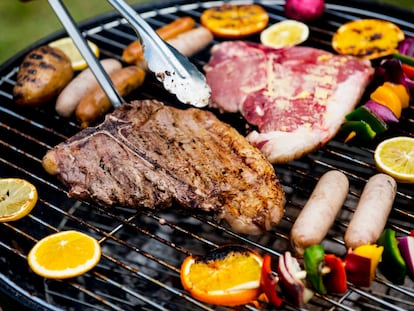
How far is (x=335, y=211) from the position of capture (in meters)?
3.56

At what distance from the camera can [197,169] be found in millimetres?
3818

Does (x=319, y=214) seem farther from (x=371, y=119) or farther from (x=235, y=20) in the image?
(x=235, y=20)

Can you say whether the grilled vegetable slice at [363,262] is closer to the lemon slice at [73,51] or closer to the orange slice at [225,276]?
the orange slice at [225,276]

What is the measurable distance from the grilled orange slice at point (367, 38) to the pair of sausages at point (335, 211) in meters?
1.46

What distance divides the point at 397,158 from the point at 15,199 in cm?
229

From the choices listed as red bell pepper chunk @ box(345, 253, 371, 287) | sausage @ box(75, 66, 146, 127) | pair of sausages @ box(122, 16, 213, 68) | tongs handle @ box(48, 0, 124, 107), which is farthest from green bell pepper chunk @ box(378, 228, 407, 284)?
pair of sausages @ box(122, 16, 213, 68)

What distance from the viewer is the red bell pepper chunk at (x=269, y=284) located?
10.2 ft

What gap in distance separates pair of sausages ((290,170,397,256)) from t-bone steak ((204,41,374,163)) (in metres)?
0.51

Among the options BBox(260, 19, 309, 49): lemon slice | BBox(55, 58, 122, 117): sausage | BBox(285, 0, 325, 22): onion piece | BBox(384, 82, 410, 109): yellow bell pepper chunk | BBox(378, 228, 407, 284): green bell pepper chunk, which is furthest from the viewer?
BBox(285, 0, 325, 22): onion piece

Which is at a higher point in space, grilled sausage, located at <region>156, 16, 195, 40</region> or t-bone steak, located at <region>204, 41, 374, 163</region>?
grilled sausage, located at <region>156, 16, 195, 40</region>

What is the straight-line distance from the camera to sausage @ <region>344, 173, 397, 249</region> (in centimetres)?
336

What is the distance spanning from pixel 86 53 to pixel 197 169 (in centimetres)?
103

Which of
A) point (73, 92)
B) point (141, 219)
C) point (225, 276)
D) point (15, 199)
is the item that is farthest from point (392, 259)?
point (73, 92)

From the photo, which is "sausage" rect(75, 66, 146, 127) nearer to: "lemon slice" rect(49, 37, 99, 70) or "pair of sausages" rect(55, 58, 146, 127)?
"pair of sausages" rect(55, 58, 146, 127)
